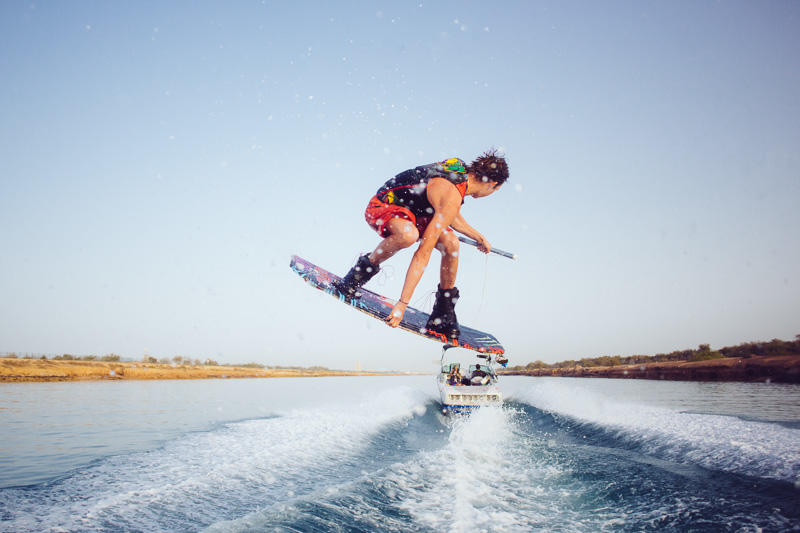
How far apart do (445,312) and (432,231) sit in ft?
3.10

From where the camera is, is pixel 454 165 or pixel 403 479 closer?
pixel 454 165

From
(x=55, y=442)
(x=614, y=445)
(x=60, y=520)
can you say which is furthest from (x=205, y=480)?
(x=614, y=445)

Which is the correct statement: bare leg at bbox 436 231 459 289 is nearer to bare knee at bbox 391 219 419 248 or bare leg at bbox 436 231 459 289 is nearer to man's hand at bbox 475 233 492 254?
bare knee at bbox 391 219 419 248

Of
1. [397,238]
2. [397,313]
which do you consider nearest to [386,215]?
[397,238]

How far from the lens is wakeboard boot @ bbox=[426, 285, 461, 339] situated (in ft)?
9.62

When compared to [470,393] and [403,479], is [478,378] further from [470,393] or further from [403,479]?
[403,479]

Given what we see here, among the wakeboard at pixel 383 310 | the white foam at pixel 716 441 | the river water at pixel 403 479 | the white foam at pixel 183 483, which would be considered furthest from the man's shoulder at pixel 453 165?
the white foam at pixel 716 441

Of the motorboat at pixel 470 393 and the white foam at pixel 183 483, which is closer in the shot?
the white foam at pixel 183 483

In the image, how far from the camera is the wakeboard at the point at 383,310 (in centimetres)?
333

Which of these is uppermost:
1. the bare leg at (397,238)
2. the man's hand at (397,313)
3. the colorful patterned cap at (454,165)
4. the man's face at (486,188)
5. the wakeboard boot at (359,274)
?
the colorful patterned cap at (454,165)

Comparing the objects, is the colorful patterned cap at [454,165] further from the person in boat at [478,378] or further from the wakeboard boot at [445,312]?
the person in boat at [478,378]

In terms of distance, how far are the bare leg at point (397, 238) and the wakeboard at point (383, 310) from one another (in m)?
0.85

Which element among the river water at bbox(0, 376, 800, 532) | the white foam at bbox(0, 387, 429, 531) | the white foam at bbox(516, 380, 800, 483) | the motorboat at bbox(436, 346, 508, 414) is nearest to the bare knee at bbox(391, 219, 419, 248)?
the river water at bbox(0, 376, 800, 532)

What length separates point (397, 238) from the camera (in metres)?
2.46
